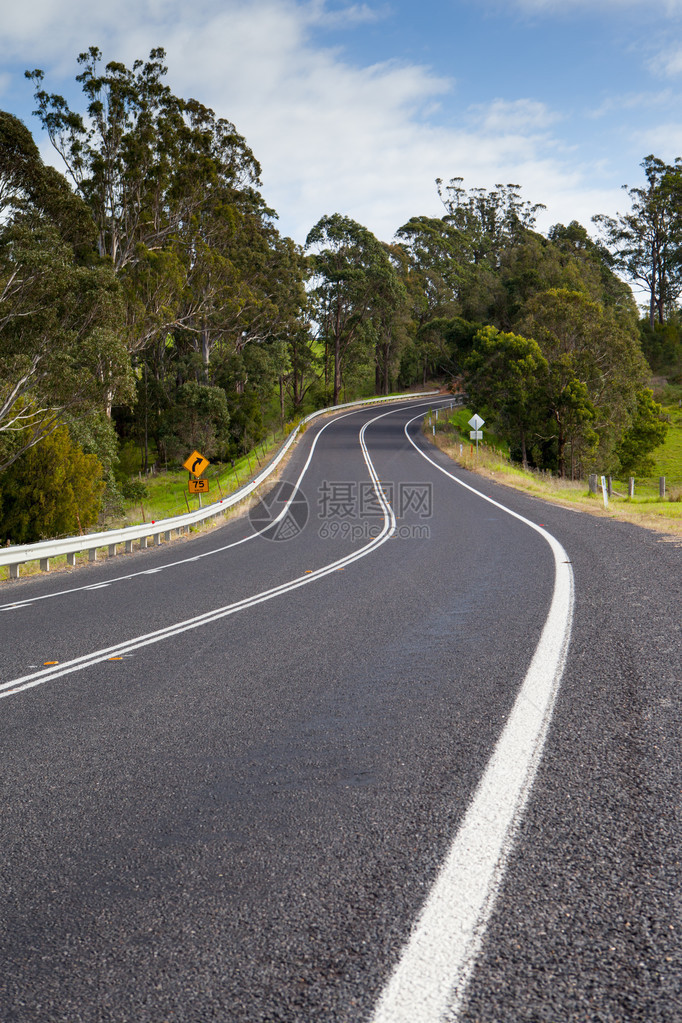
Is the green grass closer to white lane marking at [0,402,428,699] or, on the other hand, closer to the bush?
the bush

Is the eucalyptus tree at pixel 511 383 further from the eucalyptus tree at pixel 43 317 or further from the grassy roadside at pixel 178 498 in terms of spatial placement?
the eucalyptus tree at pixel 43 317

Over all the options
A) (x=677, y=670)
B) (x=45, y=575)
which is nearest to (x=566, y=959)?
(x=677, y=670)

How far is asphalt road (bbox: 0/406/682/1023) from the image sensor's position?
228 centimetres

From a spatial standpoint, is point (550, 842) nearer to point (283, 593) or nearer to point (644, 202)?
point (283, 593)

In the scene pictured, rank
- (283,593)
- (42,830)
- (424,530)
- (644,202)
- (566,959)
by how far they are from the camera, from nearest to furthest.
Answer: (566,959) → (42,830) → (283,593) → (424,530) → (644,202)

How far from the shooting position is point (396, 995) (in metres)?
2.16

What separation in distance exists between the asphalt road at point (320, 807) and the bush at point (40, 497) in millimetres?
19985

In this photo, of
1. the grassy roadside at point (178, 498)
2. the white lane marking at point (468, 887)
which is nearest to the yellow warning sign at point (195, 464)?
the grassy roadside at point (178, 498)

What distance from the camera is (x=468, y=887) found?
2.72m

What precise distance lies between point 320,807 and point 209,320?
48498 mm

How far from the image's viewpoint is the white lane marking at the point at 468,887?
2.15 m

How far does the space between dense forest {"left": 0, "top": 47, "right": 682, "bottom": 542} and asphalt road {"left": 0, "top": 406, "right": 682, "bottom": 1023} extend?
60.5 ft

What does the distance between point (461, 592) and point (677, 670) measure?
3.87 metres

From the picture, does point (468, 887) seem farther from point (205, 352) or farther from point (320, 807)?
point (205, 352)
